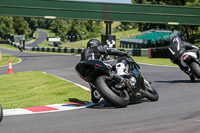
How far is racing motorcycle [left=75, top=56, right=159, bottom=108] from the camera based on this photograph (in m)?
6.87

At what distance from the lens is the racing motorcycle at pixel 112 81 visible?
687 cm

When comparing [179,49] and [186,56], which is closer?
[186,56]

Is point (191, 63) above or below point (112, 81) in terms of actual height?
below

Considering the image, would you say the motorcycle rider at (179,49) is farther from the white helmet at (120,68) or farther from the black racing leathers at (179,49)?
the white helmet at (120,68)

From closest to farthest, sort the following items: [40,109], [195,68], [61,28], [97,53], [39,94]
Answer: [40,109]
[97,53]
[39,94]
[195,68]
[61,28]

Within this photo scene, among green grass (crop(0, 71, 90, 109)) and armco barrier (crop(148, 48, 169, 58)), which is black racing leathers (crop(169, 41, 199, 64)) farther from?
armco barrier (crop(148, 48, 169, 58))

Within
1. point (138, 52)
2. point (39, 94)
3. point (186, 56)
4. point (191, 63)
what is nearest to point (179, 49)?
point (186, 56)

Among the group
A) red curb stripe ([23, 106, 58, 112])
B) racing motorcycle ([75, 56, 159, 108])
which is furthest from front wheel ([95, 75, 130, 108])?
red curb stripe ([23, 106, 58, 112])

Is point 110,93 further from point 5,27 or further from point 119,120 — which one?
point 5,27

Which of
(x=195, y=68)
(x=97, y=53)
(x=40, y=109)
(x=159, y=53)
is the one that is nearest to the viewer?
(x=40, y=109)

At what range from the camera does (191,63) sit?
11398 mm

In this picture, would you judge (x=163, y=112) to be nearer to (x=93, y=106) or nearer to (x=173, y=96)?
(x=93, y=106)

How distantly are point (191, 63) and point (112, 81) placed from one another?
507cm

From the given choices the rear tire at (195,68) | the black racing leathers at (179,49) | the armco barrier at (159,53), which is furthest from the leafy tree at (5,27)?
the rear tire at (195,68)
